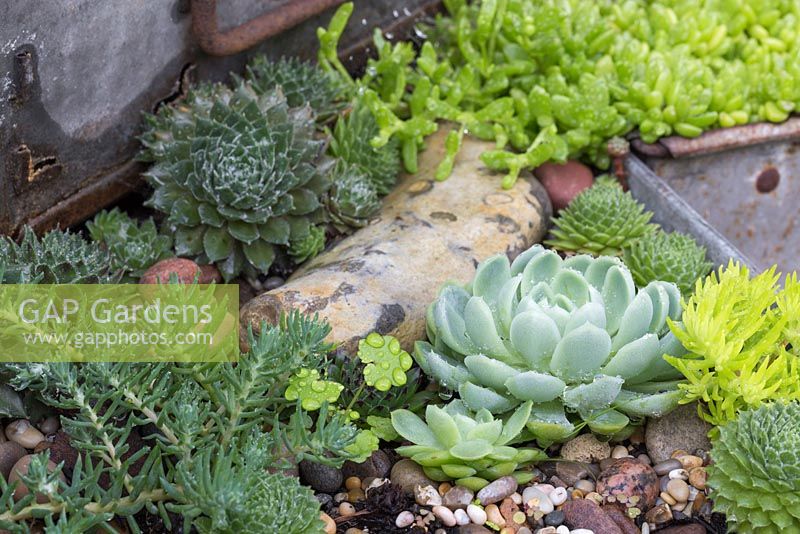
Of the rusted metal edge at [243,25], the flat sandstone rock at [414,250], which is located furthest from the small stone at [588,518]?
the rusted metal edge at [243,25]

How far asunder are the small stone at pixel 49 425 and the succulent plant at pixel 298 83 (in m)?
1.32

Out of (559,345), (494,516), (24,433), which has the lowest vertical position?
(494,516)

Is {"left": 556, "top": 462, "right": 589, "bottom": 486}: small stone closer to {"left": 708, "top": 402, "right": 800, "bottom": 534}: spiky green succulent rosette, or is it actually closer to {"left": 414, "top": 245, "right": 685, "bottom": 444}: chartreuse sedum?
{"left": 414, "top": 245, "right": 685, "bottom": 444}: chartreuse sedum

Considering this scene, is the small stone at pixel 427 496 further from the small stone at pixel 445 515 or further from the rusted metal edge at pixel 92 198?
the rusted metal edge at pixel 92 198

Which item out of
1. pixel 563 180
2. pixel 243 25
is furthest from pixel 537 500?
pixel 243 25

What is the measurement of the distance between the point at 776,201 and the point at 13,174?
107 inches

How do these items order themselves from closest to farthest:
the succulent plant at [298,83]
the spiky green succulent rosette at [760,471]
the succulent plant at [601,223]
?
the spiky green succulent rosette at [760,471], the succulent plant at [601,223], the succulent plant at [298,83]

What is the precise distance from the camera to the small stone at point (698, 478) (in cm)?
208

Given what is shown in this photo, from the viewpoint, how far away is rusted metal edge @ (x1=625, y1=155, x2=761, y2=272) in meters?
2.89

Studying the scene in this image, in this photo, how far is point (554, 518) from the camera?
1997mm

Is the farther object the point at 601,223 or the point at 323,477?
the point at 601,223

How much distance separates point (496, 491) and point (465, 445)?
142 mm

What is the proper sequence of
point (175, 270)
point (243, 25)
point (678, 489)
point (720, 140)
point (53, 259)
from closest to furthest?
1. point (678, 489)
2. point (53, 259)
3. point (175, 270)
4. point (243, 25)
5. point (720, 140)

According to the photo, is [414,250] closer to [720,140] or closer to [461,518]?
[461,518]
